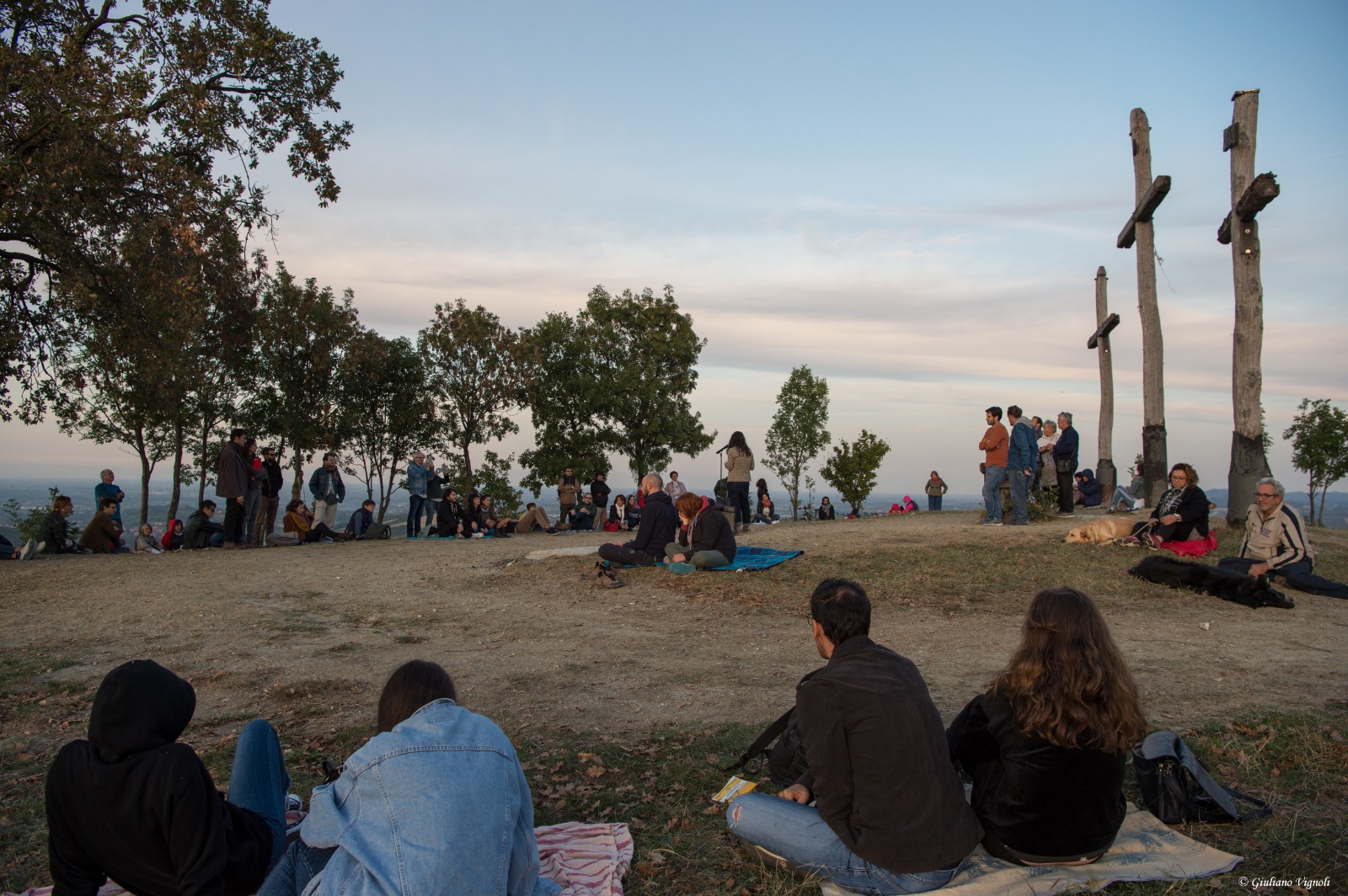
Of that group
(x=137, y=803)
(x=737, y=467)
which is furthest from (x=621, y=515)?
(x=137, y=803)

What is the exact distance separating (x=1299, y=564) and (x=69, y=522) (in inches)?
758

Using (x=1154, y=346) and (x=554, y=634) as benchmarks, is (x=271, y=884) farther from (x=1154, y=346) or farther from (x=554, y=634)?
(x=1154, y=346)

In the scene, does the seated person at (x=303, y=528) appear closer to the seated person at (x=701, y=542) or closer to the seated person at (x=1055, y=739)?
the seated person at (x=701, y=542)

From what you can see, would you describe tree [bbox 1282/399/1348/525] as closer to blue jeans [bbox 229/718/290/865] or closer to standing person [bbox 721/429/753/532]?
standing person [bbox 721/429/753/532]

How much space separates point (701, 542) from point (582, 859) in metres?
8.01

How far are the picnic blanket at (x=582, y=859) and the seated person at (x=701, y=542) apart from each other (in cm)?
739

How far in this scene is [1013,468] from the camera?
15273mm

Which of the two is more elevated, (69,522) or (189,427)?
(189,427)

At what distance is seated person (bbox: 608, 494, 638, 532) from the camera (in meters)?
22.1

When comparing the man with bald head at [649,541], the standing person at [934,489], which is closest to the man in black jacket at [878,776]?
the man with bald head at [649,541]

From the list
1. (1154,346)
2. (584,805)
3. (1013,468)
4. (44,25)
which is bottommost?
(584,805)

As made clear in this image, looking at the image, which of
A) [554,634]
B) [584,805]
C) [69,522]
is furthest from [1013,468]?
[69,522]

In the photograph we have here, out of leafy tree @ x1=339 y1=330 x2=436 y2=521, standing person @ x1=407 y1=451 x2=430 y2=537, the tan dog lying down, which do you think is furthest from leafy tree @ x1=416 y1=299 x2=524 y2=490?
the tan dog lying down

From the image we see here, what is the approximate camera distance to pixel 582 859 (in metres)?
3.82
